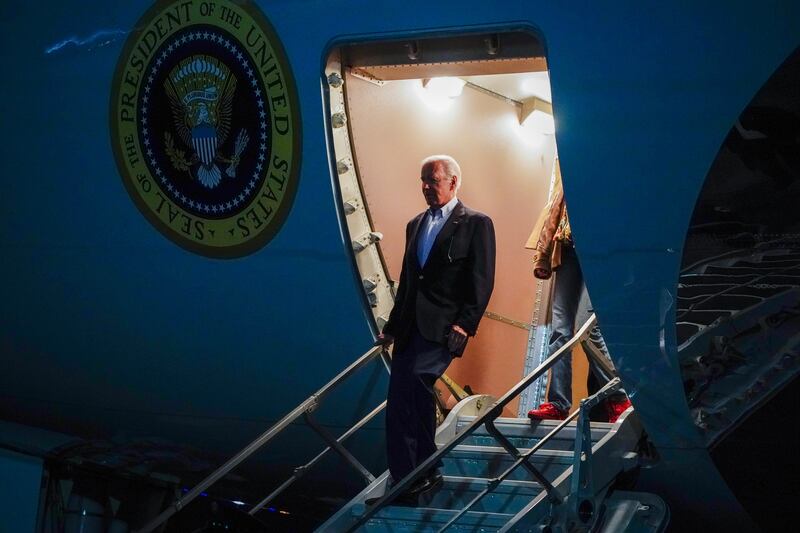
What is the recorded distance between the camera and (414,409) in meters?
4.77

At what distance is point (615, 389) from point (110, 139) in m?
2.54

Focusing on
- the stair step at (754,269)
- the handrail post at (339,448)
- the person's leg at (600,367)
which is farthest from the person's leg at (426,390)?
the stair step at (754,269)

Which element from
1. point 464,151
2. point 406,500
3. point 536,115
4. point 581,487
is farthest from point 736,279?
point 536,115

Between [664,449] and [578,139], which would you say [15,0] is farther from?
[664,449]

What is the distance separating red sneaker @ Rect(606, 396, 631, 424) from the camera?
521 centimetres

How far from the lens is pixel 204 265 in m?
5.35

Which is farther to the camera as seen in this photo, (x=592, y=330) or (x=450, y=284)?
(x=592, y=330)

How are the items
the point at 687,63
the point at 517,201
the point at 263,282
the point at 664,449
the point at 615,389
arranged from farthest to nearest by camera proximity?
the point at 517,201, the point at 263,282, the point at 615,389, the point at 664,449, the point at 687,63

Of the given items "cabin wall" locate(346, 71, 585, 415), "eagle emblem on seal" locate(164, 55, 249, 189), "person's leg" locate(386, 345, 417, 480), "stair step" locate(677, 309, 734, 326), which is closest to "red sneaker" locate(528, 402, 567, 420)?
"person's leg" locate(386, 345, 417, 480)

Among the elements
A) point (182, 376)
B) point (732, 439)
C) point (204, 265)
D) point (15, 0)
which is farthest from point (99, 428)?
point (732, 439)

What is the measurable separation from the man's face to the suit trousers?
0.55 m

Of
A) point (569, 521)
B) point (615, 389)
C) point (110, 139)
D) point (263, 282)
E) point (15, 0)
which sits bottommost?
point (569, 521)

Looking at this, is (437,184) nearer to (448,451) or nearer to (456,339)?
(456,339)

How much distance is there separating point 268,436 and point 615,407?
4.85 ft
